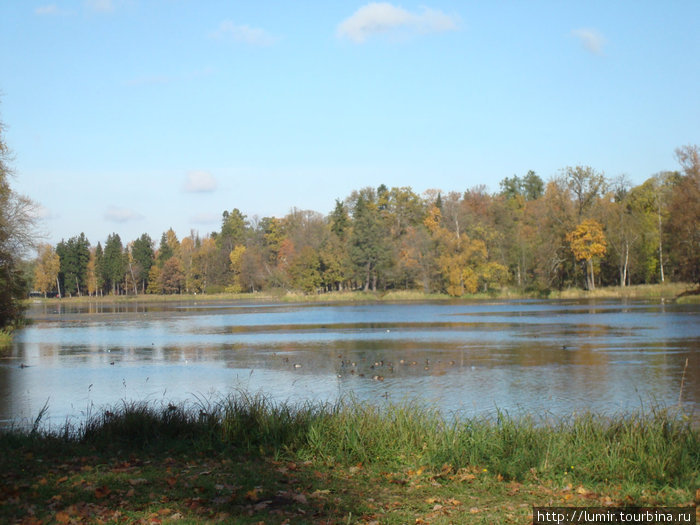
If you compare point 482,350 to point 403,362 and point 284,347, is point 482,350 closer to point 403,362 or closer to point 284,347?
point 403,362

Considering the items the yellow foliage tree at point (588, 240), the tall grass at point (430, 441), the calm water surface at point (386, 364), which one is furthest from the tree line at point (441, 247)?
the tall grass at point (430, 441)

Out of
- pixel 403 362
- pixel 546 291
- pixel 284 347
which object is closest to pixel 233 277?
pixel 546 291

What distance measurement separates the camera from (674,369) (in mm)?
24406

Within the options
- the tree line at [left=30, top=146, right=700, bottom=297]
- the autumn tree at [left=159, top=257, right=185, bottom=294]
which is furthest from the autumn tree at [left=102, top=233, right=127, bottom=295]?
the autumn tree at [left=159, top=257, right=185, bottom=294]

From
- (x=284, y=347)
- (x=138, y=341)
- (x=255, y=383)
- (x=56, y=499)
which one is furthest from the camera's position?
(x=138, y=341)

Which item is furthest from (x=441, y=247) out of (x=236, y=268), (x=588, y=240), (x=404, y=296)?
(x=236, y=268)

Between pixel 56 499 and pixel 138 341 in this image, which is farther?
pixel 138 341

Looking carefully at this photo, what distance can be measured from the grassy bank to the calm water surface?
1945 centimetres

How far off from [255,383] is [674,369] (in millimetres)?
15086

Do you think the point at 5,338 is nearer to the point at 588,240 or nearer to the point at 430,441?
the point at 430,441

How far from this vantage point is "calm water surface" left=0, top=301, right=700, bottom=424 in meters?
19.8

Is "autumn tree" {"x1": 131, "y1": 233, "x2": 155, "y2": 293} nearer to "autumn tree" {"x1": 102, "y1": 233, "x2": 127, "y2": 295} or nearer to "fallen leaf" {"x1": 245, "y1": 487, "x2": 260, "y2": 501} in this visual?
"autumn tree" {"x1": 102, "y1": 233, "x2": 127, "y2": 295}

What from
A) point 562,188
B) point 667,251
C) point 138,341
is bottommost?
point 138,341

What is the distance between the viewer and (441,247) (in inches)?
3593
